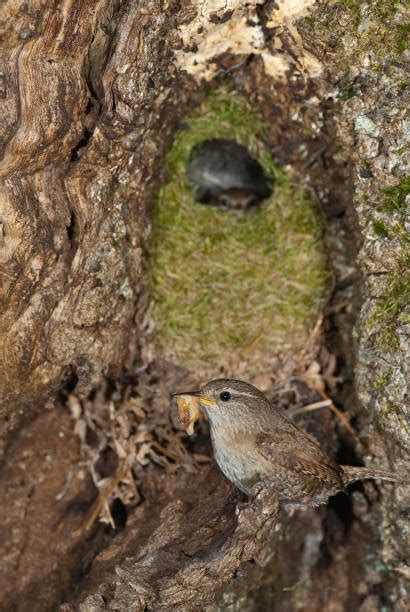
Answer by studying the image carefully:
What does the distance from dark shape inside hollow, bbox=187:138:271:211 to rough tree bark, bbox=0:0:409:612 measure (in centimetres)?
60

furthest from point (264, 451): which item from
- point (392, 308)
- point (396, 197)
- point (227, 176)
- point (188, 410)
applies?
point (227, 176)

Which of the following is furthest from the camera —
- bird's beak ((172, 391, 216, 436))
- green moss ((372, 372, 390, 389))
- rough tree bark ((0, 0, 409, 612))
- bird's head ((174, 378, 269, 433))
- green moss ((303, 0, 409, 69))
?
bird's beak ((172, 391, 216, 436))

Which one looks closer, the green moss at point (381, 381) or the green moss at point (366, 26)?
the green moss at point (366, 26)

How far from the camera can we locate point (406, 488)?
402 centimetres

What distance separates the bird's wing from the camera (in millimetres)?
3871

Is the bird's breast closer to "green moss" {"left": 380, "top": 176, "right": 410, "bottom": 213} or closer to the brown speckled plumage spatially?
the brown speckled plumage

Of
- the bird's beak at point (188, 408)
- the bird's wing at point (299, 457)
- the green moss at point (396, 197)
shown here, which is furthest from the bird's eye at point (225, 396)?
the green moss at point (396, 197)

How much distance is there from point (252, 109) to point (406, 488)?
8.62ft

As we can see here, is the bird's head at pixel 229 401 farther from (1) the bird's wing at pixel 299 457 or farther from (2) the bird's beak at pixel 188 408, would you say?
(1) the bird's wing at pixel 299 457

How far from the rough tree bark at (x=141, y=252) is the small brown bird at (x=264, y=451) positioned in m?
0.26

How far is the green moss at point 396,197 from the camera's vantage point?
376 cm

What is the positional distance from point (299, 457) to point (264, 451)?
8.0 inches

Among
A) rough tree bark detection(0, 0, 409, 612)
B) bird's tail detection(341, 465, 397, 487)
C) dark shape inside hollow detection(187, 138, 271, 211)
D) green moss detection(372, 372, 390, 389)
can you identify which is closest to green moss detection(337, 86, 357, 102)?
rough tree bark detection(0, 0, 409, 612)

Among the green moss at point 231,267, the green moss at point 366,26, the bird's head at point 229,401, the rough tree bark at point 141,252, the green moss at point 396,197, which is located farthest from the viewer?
the green moss at point 231,267
